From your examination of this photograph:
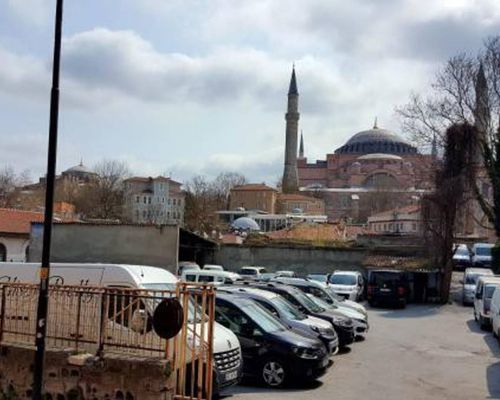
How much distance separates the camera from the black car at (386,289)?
34.1m

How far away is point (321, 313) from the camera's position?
18.2 m

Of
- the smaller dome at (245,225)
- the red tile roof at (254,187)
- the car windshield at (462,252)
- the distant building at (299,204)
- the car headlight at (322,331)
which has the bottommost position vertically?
the car headlight at (322,331)

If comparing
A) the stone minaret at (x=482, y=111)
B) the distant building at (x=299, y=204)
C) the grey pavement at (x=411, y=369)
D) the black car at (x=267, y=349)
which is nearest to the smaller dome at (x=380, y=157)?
the distant building at (x=299, y=204)

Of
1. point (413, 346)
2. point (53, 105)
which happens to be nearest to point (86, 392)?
point (53, 105)

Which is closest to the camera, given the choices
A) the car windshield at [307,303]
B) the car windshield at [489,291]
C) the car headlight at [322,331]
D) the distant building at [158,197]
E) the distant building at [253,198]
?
the car headlight at [322,331]

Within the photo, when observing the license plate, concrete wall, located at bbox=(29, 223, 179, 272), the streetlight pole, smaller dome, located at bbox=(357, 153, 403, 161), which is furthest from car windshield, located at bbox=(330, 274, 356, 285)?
smaller dome, located at bbox=(357, 153, 403, 161)

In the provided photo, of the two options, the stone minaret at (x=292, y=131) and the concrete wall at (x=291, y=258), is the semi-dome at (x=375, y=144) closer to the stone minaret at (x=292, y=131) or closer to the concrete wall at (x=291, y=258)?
the stone minaret at (x=292, y=131)

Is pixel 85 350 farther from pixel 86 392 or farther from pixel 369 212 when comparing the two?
pixel 369 212

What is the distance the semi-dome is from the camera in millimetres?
146500

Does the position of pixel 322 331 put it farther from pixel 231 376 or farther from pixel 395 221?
pixel 395 221

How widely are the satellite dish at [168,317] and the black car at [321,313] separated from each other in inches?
368

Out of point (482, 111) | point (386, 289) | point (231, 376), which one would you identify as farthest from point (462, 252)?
point (231, 376)

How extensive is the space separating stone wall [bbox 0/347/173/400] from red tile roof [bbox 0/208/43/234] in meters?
38.4

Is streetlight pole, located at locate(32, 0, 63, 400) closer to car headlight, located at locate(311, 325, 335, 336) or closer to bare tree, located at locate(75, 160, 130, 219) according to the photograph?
car headlight, located at locate(311, 325, 335, 336)
